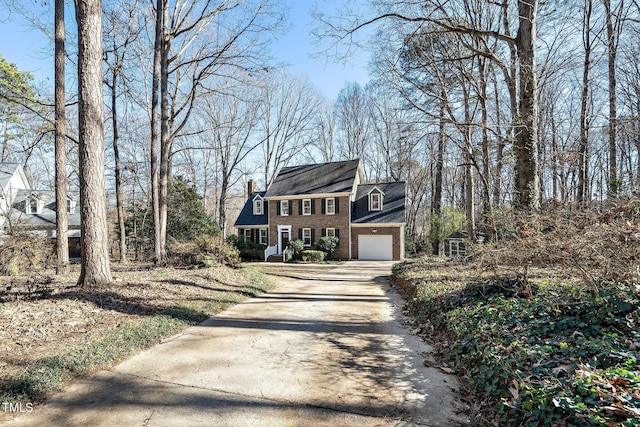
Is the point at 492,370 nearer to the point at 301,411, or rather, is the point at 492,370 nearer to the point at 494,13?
the point at 301,411

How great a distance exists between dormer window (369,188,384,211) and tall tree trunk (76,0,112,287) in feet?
62.1

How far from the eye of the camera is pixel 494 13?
38.2ft

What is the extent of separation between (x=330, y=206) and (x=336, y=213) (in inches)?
30.8

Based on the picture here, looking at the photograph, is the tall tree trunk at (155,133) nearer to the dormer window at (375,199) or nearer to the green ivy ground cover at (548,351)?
the green ivy ground cover at (548,351)

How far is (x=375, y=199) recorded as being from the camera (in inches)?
923

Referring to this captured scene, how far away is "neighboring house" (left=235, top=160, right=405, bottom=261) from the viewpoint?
22.5 meters

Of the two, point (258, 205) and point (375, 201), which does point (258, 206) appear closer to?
point (258, 205)

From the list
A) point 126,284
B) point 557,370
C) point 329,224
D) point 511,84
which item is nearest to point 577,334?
point 557,370

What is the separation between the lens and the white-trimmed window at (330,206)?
23.5 m

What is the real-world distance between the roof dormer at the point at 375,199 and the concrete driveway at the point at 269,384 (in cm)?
1793

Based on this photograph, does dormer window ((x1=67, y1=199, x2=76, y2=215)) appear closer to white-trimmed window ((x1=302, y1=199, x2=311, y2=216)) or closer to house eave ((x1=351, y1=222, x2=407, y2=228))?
white-trimmed window ((x1=302, y1=199, x2=311, y2=216))

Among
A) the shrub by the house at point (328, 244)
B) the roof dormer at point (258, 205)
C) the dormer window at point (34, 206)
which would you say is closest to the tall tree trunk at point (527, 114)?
the shrub by the house at point (328, 244)

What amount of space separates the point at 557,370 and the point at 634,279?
181cm

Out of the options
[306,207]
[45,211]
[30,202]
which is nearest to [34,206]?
[30,202]
